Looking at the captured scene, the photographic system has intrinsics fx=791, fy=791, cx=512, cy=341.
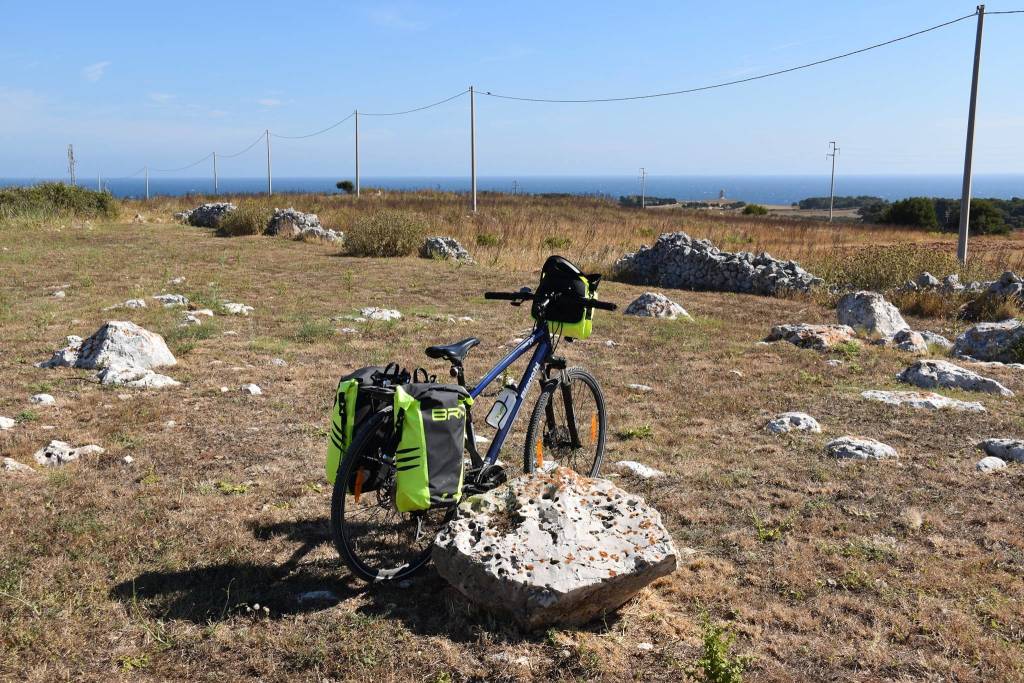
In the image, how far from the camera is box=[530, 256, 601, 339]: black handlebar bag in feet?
13.4

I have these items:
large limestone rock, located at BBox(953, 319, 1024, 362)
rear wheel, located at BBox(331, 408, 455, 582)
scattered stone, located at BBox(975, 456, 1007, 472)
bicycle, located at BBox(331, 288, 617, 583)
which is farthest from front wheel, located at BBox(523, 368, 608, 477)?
large limestone rock, located at BBox(953, 319, 1024, 362)

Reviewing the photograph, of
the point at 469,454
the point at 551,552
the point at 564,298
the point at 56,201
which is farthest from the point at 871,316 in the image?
the point at 56,201

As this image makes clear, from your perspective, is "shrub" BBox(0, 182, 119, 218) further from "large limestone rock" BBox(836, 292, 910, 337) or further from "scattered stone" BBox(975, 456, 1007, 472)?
"scattered stone" BBox(975, 456, 1007, 472)

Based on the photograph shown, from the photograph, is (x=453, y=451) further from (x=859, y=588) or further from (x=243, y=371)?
Answer: (x=243, y=371)

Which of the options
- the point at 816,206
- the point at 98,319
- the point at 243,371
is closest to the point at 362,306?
the point at 98,319

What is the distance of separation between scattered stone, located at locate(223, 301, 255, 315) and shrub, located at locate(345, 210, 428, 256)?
7.97m

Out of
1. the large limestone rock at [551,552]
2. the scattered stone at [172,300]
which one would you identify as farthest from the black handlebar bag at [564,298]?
the scattered stone at [172,300]

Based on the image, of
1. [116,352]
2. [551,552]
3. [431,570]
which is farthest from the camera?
[116,352]

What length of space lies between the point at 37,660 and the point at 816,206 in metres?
89.5

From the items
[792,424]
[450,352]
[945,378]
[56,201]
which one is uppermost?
[56,201]

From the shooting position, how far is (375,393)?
3283 mm

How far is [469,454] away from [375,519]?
1.88 ft

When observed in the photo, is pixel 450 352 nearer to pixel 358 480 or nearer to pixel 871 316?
pixel 358 480

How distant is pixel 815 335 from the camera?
9.26m
